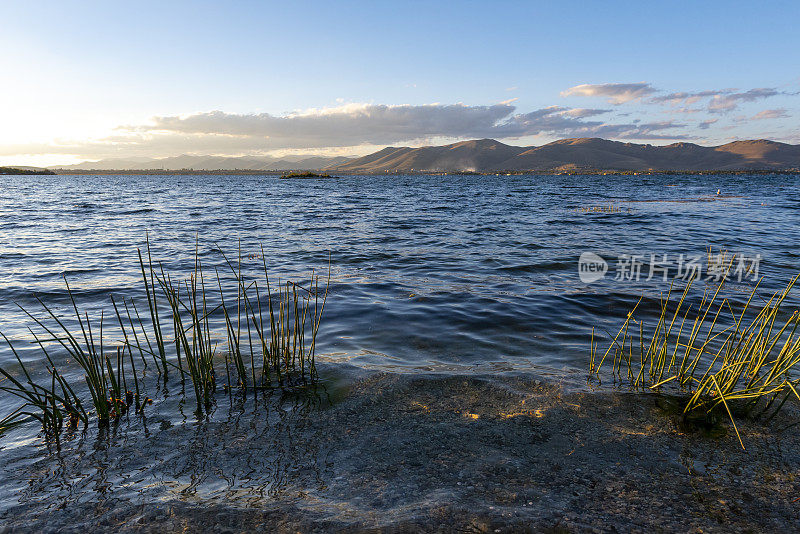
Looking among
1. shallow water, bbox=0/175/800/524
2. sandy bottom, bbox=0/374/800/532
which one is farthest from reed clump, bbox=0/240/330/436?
sandy bottom, bbox=0/374/800/532

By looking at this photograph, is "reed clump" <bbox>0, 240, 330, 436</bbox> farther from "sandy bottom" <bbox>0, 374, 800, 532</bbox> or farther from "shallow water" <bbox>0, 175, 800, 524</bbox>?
"sandy bottom" <bbox>0, 374, 800, 532</bbox>

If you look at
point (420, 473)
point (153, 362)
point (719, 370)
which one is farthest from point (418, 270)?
point (420, 473)

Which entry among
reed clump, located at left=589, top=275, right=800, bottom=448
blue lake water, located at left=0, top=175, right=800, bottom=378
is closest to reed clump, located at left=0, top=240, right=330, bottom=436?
blue lake water, located at left=0, top=175, right=800, bottom=378

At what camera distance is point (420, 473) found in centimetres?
368

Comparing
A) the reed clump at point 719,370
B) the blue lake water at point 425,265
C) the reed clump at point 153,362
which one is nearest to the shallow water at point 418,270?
the blue lake water at point 425,265

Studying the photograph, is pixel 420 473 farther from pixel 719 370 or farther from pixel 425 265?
pixel 425 265

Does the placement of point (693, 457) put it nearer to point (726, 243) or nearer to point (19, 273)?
point (19, 273)

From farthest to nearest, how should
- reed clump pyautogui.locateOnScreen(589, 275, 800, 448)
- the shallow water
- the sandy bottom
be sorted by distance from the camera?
1. the shallow water
2. reed clump pyautogui.locateOnScreen(589, 275, 800, 448)
3. the sandy bottom

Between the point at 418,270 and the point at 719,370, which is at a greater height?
the point at 719,370

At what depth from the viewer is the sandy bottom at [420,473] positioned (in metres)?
3.09

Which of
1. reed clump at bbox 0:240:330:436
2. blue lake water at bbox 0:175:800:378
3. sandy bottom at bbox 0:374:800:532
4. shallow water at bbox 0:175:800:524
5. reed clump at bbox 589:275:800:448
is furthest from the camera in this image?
blue lake water at bbox 0:175:800:378

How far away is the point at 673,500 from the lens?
3305 millimetres

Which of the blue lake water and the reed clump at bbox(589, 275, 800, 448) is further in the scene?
the blue lake water

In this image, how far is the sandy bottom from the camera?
309 cm
